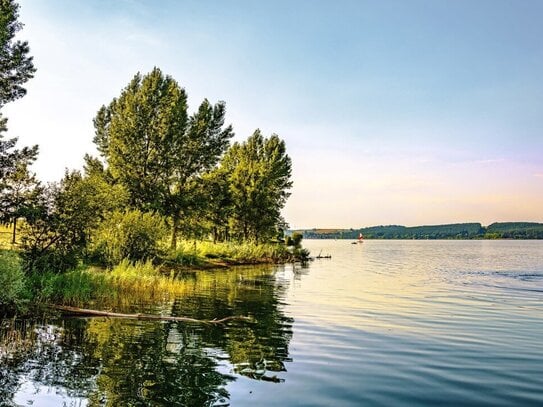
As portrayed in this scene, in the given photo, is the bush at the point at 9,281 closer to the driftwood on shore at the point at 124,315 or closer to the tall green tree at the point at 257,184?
the driftwood on shore at the point at 124,315

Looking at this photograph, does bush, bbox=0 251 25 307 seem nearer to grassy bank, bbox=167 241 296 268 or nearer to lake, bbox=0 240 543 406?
lake, bbox=0 240 543 406

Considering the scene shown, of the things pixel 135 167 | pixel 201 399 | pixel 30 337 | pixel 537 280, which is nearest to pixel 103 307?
pixel 30 337

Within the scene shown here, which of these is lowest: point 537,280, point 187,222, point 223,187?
point 537,280

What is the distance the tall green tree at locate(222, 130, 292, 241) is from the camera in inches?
2640

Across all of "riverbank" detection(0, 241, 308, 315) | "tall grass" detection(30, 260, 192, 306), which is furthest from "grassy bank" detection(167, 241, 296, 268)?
"tall grass" detection(30, 260, 192, 306)

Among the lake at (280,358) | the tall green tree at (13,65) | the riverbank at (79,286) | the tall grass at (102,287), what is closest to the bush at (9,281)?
the riverbank at (79,286)

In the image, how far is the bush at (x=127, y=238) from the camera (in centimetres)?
2897

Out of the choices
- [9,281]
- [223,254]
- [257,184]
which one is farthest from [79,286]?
[257,184]

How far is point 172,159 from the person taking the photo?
49.5 metres

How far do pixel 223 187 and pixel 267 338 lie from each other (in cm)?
4327

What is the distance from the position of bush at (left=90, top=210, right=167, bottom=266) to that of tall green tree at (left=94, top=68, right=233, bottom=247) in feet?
46.3

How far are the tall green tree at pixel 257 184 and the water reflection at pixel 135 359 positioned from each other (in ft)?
157

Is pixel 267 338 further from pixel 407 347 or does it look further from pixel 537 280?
pixel 537 280

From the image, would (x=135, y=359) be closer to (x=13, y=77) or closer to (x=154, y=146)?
(x=13, y=77)
